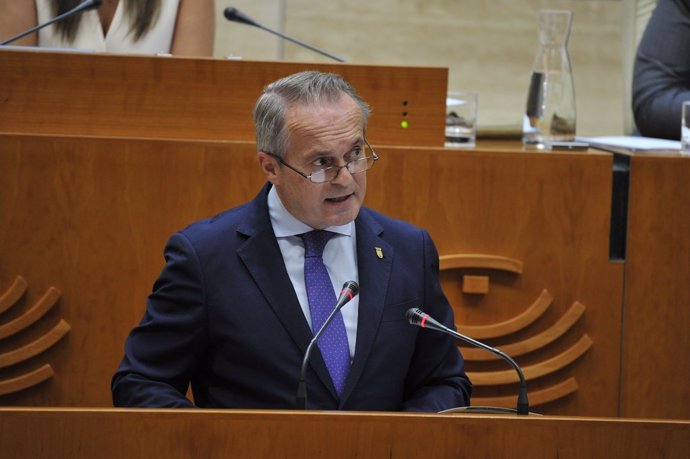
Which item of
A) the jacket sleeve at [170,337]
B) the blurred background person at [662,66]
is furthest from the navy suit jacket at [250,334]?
the blurred background person at [662,66]

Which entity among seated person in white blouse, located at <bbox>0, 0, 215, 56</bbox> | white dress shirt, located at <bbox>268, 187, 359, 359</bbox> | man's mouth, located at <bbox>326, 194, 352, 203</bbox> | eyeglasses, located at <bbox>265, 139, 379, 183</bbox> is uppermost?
seated person in white blouse, located at <bbox>0, 0, 215, 56</bbox>

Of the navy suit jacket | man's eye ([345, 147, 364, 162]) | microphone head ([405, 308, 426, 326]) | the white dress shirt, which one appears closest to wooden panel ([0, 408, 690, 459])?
microphone head ([405, 308, 426, 326])

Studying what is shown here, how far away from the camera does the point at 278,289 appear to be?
2.03 metres

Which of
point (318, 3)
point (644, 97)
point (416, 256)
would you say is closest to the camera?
point (416, 256)

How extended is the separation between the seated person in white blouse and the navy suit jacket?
1.43 meters

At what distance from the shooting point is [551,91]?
120 inches

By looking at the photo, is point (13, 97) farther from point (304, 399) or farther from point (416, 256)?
point (304, 399)

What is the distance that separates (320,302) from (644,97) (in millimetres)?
1925

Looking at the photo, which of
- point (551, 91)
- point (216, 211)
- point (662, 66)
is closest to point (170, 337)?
point (216, 211)

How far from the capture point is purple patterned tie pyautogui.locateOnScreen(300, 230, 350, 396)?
2.02 m

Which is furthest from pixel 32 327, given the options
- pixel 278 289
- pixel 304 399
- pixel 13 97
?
pixel 304 399

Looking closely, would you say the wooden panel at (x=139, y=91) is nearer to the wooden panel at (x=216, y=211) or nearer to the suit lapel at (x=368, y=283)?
the wooden panel at (x=216, y=211)

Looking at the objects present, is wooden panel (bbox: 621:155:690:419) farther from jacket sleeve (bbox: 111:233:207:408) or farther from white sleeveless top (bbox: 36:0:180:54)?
white sleeveless top (bbox: 36:0:180:54)

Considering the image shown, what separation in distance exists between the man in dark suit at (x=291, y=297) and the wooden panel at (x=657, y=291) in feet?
2.81
